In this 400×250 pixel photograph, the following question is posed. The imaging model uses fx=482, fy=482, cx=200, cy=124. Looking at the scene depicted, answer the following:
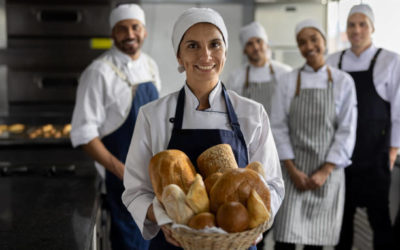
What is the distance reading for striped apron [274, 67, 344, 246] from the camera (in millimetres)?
2611

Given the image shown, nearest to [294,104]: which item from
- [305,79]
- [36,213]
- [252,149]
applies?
[305,79]

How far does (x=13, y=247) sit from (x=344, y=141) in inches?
70.5

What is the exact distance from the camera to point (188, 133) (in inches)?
56.6

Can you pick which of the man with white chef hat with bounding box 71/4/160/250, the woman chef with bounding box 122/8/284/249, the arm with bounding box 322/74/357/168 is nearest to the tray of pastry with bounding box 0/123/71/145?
the man with white chef hat with bounding box 71/4/160/250

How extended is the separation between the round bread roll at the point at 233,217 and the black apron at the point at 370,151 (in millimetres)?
1944

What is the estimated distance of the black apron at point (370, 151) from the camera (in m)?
2.85

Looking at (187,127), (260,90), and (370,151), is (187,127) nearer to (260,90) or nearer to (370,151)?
(370,151)

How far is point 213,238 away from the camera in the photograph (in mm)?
1053

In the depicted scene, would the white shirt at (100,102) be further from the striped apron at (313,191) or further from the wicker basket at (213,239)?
the wicker basket at (213,239)

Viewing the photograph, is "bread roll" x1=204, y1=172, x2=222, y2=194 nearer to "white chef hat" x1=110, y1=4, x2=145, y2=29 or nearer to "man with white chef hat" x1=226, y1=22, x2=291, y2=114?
"white chef hat" x1=110, y1=4, x2=145, y2=29

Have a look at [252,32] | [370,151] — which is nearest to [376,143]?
[370,151]

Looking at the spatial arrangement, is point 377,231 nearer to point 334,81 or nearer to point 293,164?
point 293,164

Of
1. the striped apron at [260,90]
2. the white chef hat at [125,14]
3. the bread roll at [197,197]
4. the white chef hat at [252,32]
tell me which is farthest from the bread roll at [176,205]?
the white chef hat at [252,32]

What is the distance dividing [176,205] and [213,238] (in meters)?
0.12
